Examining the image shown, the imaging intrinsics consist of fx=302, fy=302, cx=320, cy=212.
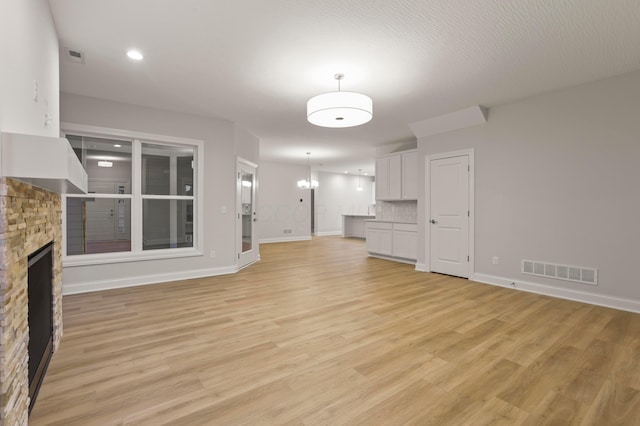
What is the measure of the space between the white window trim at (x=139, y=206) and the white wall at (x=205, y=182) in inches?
2.8

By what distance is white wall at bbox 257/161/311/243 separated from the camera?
10039 mm

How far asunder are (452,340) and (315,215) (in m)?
9.44

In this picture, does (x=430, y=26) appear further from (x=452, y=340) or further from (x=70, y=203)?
(x=70, y=203)

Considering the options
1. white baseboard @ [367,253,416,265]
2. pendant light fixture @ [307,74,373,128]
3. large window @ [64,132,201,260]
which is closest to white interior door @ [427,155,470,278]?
white baseboard @ [367,253,416,265]

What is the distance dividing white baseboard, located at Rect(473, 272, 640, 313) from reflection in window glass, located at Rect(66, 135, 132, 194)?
5.77m

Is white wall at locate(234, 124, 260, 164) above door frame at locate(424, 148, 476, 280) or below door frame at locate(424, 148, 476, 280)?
above

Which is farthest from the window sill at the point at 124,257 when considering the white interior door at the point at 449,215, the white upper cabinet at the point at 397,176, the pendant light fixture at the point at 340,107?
the white upper cabinet at the point at 397,176

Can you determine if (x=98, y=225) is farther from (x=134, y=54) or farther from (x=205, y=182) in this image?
(x=134, y=54)

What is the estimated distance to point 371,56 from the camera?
10.3 feet

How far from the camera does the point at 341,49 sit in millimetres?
3008

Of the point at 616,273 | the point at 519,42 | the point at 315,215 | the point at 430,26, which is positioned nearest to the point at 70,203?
the point at 430,26

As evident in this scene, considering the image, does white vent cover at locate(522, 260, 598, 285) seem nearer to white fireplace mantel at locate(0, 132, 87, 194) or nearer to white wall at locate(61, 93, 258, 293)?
white wall at locate(61, 93, 258, 293)

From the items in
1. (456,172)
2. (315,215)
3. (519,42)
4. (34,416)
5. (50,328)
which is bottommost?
(34,416)

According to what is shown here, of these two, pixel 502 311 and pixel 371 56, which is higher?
pixel 371 56
